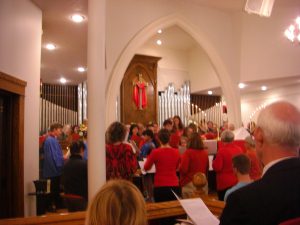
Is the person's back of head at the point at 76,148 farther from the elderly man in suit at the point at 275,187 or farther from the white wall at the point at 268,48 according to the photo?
the white wall at the point at 268,48

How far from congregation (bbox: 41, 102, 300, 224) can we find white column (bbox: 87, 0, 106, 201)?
0.47 ft

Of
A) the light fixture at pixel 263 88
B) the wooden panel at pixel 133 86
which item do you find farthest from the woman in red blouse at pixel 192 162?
the light fixture at pixel 263 88

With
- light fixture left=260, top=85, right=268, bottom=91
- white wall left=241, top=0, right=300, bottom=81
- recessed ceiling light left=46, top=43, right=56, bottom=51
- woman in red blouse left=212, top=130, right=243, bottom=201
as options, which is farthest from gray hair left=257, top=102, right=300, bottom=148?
light fixture left=260, top=85, right=268, bottom=91

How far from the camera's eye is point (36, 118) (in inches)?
205

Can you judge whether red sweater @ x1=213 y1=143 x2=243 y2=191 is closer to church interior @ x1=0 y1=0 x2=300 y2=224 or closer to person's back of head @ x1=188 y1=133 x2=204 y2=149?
person's back of head @ x1=188 y1=133 x2=204 y2=149

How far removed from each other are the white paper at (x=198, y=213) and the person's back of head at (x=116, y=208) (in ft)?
2.35

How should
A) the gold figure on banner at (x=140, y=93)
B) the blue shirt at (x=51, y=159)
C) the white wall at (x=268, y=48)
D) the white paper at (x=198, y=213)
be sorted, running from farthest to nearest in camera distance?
the gold figure on banner at (x=140, y=93)
the white wall at (x=268, y=48)
the blue shirt at (x=51, y=159)
the white paper at (x=198, y=213)

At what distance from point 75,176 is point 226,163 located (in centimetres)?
202

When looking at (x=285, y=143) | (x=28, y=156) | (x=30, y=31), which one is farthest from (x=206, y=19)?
(x=285, y=143)

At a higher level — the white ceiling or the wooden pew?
the white ceiling

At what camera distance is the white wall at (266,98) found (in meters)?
12.0

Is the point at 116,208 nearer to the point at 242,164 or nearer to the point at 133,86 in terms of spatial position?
the point at 242,164

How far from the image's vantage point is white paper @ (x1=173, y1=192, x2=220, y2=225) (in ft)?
6.02

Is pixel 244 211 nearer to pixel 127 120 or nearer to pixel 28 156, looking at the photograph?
pixel 28 156
